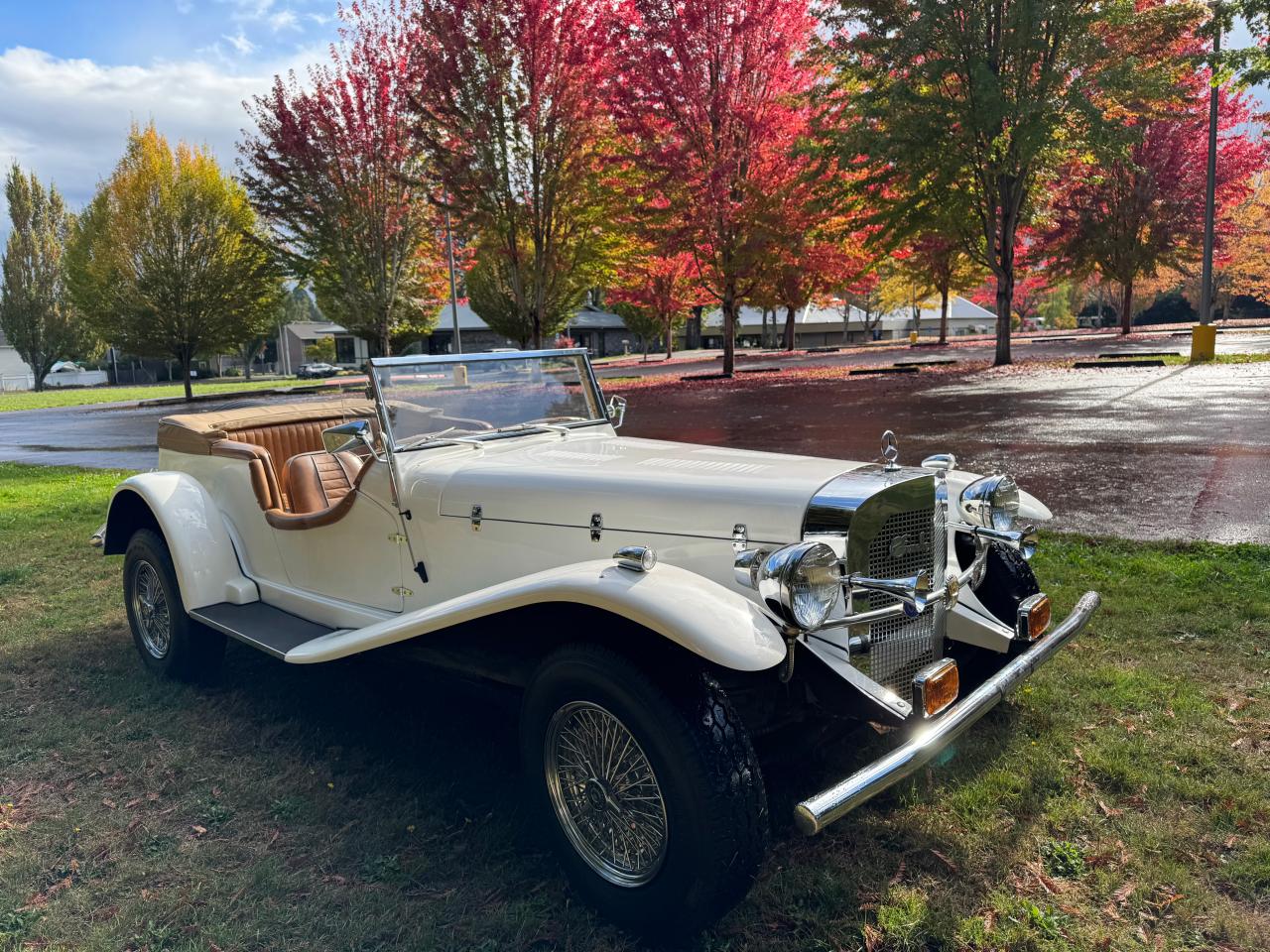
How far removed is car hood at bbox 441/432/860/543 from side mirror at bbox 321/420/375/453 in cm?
45

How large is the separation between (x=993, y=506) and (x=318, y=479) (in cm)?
331

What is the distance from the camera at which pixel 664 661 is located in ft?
8.00

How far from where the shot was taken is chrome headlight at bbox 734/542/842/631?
2.42 m

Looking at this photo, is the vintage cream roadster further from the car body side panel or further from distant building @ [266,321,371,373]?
distant building @ [266,321,371,373]

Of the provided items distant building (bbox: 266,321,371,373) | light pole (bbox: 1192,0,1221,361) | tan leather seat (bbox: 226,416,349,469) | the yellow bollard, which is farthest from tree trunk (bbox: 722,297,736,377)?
distant building (bbox: 266,321,371,373)

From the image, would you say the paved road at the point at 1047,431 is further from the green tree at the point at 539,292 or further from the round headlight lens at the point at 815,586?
the round headlight lens at the point at 815,586

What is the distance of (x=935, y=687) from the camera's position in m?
2.56

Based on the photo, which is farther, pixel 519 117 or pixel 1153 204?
pixel 1153 204

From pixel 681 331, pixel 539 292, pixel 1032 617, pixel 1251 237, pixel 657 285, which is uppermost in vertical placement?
pixel 1251 237

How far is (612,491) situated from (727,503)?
475 mm

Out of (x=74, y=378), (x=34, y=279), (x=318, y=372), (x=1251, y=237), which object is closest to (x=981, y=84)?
(x=1251, y=237)

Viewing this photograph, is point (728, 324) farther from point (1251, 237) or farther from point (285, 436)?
point (1251, 237)

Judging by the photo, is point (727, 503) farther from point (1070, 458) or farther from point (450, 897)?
point (1070, 458)

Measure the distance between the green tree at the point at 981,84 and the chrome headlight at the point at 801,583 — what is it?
16.7 m
